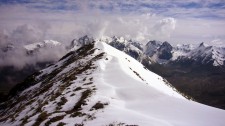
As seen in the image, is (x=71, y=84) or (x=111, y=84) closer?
(x=111, y=84)

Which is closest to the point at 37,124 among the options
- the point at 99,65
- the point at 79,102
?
the point at 79,102

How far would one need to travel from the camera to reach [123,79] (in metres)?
73.1

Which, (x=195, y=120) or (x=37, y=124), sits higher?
(x=195, y=120)

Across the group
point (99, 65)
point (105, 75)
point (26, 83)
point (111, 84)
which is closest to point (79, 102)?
point (111, 84)

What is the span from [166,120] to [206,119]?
17.8 feet

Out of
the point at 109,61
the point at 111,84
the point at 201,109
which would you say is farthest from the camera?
the point at 109,61

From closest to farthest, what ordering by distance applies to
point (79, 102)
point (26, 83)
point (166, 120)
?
point (166, 120), point (79, 102), point (26, 83)

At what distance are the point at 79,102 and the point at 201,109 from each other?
2153 cm

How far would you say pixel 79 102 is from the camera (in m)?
55.6

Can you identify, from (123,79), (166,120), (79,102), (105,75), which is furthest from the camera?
(105,75)

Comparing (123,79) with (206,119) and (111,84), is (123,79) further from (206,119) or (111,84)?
(206,119)

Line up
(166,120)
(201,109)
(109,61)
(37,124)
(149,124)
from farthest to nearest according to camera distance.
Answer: (109,61) → (37,124) → (201,109) → (166,120) → (149,124)

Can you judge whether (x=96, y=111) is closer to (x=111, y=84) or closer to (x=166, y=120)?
(x=166, y=120)

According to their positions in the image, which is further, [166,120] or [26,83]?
[26,83]
